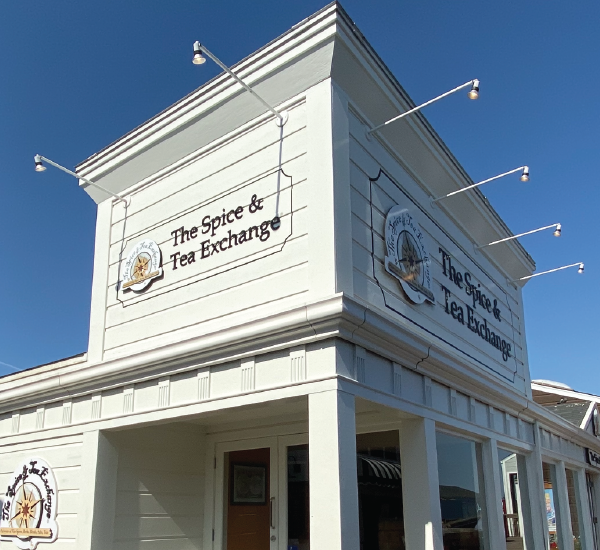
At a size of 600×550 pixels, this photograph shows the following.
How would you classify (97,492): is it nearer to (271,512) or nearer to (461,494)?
(271,512)

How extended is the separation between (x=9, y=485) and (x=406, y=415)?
197 inches

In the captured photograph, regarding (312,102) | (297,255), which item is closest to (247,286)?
(297,255)

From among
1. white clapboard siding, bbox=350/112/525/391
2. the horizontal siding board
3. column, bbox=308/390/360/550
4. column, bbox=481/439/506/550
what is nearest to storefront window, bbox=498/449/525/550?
column, bbox=481/439/506/550

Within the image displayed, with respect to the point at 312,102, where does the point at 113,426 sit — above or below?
below

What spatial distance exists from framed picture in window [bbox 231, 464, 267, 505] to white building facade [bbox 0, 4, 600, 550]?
0.02m

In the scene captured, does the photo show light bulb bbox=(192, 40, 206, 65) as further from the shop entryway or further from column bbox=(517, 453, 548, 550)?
column bbox=(517, 453, 548, 550)

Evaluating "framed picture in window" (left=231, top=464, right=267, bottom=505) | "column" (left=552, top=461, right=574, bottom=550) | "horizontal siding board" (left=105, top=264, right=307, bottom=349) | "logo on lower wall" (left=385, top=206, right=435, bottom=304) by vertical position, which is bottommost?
"column" (left=552, top=461, right=574, bottom=550)

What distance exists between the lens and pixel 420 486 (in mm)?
5996

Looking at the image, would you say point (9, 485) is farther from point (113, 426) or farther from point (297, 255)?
point (297, 255)

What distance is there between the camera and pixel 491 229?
9.44 meters

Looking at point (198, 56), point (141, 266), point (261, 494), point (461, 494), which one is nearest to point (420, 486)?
point (461, 494)

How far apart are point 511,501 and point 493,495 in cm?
152

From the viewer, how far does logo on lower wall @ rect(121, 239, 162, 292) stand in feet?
23.1

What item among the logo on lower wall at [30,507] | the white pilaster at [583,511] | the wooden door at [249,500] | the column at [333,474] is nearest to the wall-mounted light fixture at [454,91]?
the column at [333,474]
